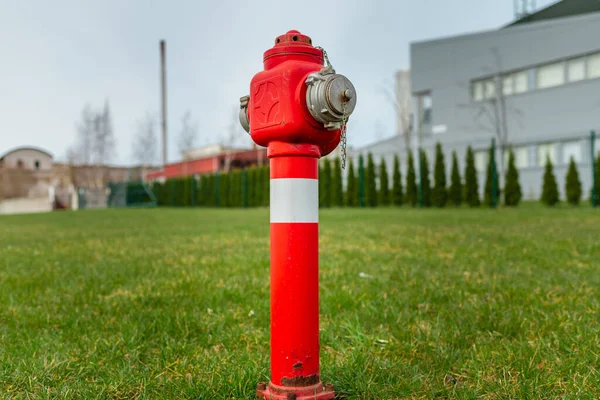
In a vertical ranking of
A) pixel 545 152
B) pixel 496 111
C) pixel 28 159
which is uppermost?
pixel 28 159

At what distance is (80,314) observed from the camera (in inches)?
127

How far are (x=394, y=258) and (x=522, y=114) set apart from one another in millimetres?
21418

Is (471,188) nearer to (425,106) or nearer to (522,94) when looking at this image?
(522,94)

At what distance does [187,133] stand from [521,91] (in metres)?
34.1

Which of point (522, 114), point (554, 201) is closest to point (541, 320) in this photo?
point (554, 201)

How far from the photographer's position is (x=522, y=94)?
23.9m

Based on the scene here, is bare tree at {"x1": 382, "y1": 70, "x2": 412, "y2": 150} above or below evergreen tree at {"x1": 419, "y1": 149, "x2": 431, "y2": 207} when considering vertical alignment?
above

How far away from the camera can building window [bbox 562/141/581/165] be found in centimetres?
2184

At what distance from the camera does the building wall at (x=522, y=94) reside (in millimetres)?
21891

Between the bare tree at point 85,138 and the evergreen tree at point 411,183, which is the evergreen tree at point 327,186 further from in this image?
the bare tree at point 85,138

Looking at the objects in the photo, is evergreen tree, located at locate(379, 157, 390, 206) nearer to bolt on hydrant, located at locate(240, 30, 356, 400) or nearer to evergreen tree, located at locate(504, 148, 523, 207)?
evergreen tree, located at locate(504, 148, 523, 207)

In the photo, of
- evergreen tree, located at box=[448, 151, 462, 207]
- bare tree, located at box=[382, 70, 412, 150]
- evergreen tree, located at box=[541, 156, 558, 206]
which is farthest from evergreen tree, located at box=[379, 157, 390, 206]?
bare tree, located at box=[382, 70, 412, 150]

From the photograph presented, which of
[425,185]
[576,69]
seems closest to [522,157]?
[576,69]

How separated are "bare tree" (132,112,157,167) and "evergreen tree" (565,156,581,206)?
144 ft
